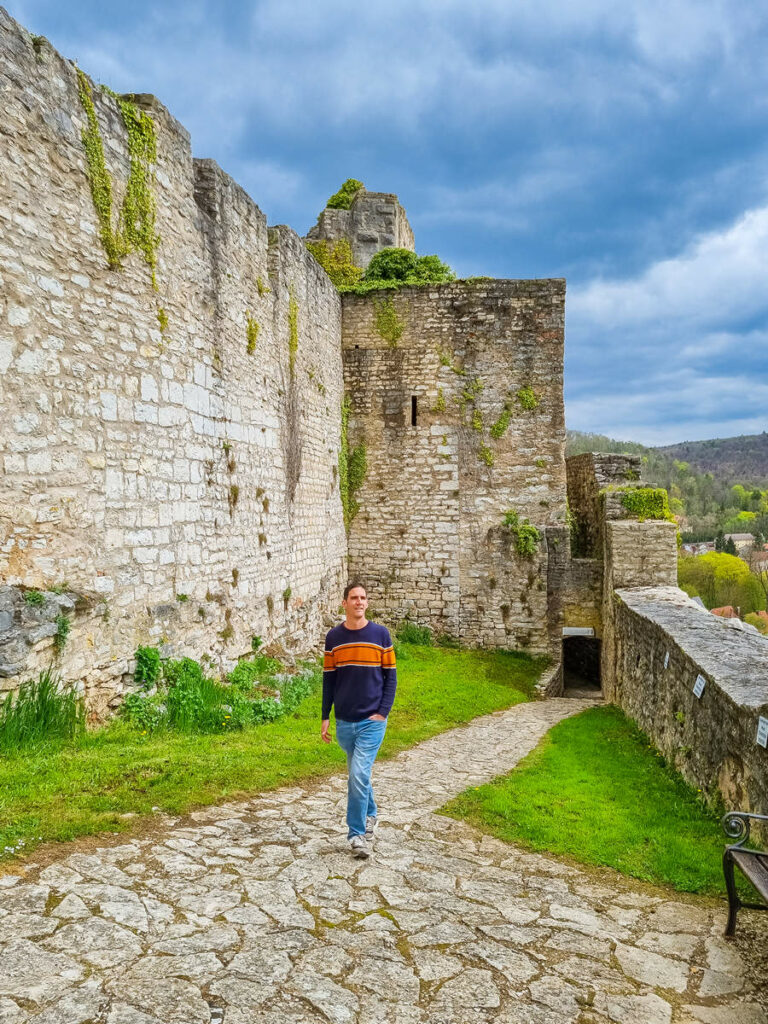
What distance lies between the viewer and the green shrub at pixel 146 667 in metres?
6.76

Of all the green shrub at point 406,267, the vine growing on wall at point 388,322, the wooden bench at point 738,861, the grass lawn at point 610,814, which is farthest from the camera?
the green shrub at point 406,267

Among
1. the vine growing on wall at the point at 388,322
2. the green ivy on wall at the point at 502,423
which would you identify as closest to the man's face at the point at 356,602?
the green ivy on wall at the point at 502,423

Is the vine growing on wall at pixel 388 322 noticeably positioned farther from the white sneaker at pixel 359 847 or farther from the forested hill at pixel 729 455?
the forested hill at pixel 729 455

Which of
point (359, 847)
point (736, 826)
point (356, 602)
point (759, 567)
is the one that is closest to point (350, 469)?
point (356, 602)

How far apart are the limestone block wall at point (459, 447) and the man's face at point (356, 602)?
9556 millimetres

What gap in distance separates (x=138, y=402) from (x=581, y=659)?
12.9 meters

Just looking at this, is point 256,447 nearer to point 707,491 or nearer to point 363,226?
point 363,226

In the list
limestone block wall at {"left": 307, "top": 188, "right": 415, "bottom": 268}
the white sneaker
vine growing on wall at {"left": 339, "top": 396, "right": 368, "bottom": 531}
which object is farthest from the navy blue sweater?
limestone block wall at {"left": 307, "top": 188, "right": 415, "bottom": 268}

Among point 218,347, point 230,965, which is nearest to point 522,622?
point 218,347

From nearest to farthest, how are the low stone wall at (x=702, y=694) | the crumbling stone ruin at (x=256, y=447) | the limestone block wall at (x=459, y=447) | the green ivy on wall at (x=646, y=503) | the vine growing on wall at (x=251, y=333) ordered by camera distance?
the low stone wall at (x=702, y=694), the crumbling stone ruin at (x=256, y=447), the vine growing on wall at (x=251, y=333), the green ivy on wall at (x=646, y=503), the limestone block wall at (x=459, y=447)

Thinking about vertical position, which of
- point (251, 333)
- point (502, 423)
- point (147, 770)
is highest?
point (251, 333)

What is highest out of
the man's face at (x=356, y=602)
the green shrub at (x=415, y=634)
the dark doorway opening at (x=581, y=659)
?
the man's face at (x=356, y=602)

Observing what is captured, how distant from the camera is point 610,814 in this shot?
512 cm

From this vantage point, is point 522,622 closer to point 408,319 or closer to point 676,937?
point 408,319
